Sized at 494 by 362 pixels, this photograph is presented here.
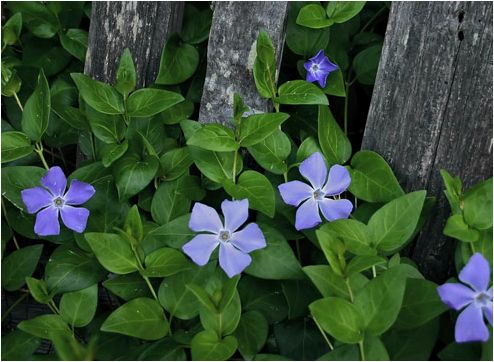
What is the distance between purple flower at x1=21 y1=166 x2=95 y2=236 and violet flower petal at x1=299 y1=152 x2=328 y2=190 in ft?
1.45

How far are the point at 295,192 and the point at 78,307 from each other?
0.51 meters

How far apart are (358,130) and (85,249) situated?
0.80 metres

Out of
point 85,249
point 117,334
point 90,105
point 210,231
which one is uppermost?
point 90,105

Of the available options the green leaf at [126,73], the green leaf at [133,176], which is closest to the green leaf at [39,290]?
the green leaf at [133,176]

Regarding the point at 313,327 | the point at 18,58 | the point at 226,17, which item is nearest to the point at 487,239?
the point at 313,327

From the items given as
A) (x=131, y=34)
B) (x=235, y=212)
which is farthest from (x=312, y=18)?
(x=235, y=212)

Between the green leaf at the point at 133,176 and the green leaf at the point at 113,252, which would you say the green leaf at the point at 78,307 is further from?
the green leaf at the point at 133,176

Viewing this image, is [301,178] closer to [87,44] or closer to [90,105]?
[90,105]

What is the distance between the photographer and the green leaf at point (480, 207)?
1534 millimetres

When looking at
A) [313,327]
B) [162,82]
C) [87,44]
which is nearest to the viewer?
[313,327]

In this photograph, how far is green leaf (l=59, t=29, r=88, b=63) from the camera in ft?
6.61

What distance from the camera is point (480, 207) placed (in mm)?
1541

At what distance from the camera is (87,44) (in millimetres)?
2027

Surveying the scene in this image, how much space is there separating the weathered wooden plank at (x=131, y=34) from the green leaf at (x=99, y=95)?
0.42 ft
